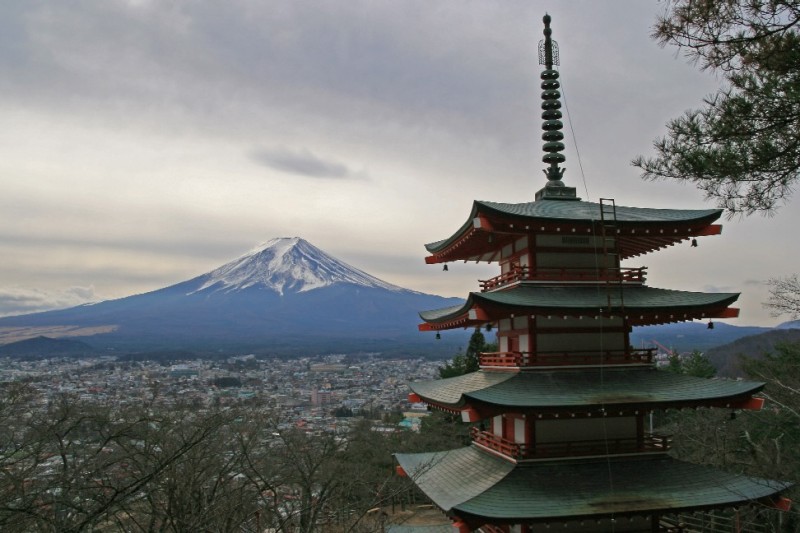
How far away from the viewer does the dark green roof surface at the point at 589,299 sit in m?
11.9

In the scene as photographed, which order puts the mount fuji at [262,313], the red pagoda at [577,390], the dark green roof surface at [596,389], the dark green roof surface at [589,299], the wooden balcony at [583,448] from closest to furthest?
the red pagoda at [577,390] < the dark green roof surface at [596,389] < the dark green roof surface at [589,299] < the wooden balcony at [583,448] < the mount fuji at [262,313]

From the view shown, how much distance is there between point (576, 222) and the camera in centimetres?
1248

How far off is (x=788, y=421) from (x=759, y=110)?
21.7 m

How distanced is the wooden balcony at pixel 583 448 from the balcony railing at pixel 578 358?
4.90 ft

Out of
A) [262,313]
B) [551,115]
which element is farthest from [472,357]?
[262,313]

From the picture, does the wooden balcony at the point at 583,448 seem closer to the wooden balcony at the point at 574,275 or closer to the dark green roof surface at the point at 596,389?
the dark green roof surface at the point at 596,389

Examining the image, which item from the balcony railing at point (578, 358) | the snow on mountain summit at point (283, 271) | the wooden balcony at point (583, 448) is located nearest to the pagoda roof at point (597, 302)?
the balcony railing at point (578, 358)

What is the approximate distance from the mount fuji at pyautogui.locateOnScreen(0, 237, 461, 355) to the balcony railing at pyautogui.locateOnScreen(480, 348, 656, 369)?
108 meters

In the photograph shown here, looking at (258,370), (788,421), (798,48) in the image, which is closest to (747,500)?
(798,48)

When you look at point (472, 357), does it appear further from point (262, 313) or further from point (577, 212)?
point (262, 313)

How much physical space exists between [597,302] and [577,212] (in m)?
2.00

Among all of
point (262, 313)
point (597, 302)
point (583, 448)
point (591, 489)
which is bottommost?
point (591, 489)

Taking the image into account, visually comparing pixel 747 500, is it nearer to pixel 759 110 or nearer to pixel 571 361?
pixel 571 361

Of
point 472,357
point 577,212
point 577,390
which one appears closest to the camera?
point 577,390
